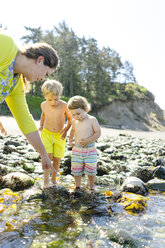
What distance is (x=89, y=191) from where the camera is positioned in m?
4.01

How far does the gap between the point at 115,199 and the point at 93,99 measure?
38676 mm

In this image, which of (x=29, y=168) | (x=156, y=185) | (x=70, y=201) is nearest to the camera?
(x=70, y=201)

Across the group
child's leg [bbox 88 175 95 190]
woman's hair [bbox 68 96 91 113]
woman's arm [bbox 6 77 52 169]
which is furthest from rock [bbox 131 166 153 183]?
woman's arm [bbox 6 77 52 169]

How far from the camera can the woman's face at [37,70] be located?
2625mm

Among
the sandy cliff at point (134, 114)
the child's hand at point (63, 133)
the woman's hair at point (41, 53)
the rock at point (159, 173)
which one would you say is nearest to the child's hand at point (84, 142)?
the child's hand at point (63, 133)

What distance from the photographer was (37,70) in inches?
105

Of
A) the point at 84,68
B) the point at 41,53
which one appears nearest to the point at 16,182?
the point at 41,53

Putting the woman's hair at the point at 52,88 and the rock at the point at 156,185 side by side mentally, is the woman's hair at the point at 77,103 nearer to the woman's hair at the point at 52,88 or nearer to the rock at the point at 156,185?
the woman's hair at the point at 52,88

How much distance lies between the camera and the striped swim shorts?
3928mm

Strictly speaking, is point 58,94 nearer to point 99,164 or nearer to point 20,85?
point 20,85

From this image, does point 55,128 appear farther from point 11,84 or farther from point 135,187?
point 11,84

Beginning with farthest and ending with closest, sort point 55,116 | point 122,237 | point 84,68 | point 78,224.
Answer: point 84,68
point 55,116
point 78,224
point 122,237

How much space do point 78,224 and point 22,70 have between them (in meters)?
1.85

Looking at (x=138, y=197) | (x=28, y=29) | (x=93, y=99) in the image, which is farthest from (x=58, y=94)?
(x=93, y=99)
